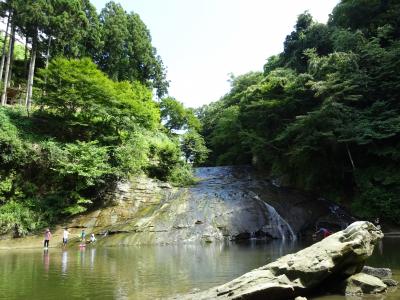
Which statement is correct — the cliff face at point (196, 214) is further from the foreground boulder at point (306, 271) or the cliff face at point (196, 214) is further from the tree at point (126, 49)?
the tree at point (126, 49)

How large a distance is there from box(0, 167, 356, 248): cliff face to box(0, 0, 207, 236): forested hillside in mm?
1426

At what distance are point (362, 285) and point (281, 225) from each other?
17149 mm

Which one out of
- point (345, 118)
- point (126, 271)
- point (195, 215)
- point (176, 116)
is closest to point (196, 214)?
point (195, 215)

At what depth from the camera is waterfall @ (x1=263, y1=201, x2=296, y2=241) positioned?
26.3 m

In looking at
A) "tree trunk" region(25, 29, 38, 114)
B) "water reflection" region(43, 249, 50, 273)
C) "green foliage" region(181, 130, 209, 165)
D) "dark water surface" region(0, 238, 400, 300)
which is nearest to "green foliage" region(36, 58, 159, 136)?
"tree trunk" region(25, 29, 38, 114)

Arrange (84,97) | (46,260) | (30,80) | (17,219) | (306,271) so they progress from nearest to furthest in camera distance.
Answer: (306,271)
(46,260)
(17,219)
(84,97)
(30,80)

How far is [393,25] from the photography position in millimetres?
34000

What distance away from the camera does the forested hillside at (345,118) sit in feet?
89.5

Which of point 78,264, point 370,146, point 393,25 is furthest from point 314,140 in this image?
point 78,264

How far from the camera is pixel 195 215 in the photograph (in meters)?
26.9

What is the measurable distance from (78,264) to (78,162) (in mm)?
12130

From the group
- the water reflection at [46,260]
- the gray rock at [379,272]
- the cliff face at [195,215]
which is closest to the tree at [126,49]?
the cliff face at [195,215]

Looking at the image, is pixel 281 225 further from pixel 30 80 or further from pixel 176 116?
pixel 176 116

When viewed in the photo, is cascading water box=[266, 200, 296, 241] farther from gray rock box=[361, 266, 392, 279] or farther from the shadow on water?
gray rock box=[361, 266, 392, 279]
